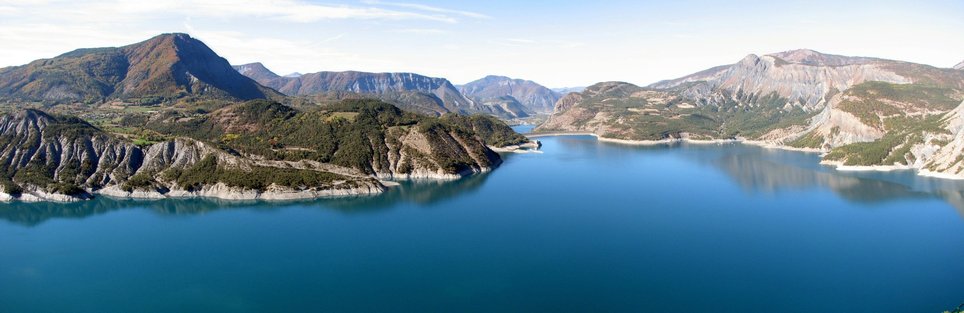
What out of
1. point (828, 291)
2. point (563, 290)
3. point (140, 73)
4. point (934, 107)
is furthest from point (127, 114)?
point (934, 107)

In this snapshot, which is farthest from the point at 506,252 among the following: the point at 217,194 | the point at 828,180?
the point at 828,180

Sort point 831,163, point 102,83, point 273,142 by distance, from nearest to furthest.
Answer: point 273,142
point 831,163
point 102,83

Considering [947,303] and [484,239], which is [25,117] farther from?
[947,303]

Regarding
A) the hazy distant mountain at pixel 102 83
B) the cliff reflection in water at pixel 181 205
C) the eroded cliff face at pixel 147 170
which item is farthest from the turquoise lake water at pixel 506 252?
the hazy distant mountain at pixel 102 83

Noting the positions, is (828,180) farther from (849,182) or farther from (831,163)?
(831,163)

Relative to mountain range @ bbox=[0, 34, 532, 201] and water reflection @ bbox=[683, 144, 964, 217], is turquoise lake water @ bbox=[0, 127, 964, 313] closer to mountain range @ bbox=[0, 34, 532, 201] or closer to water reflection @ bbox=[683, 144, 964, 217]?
water reflection @ bbox=[683, 144, 964, 217]

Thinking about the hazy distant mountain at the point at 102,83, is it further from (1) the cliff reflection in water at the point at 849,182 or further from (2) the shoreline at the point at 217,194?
(1) the cliff reflection in water at the point at 849,182
